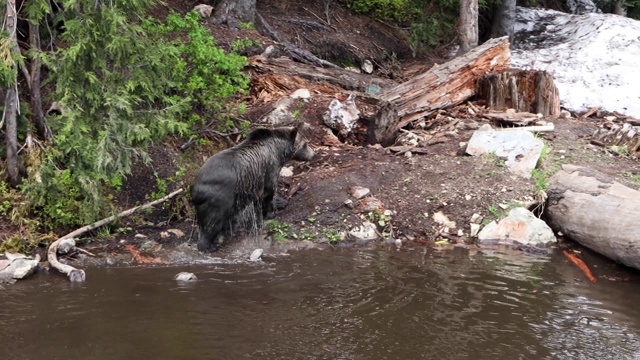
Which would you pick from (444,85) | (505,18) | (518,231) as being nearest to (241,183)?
(518,231)

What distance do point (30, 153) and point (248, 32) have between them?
5.84 meters

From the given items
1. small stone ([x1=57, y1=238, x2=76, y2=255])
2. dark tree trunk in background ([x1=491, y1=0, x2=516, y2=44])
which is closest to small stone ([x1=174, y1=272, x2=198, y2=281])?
small stone ([x1=57, y1=238, x2=76, y2=255])

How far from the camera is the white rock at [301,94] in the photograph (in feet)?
39.7

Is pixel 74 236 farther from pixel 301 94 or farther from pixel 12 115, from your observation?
pixel 301 94

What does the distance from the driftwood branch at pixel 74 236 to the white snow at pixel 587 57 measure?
8.47 m

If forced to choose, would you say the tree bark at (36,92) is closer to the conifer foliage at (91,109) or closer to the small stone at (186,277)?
the conifer foliage at (91,109)

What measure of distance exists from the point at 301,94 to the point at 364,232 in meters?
3.76

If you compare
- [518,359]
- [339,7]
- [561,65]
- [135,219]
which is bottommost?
[518,359]

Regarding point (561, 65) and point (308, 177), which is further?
point (561, 65)

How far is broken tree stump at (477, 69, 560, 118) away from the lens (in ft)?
40.6

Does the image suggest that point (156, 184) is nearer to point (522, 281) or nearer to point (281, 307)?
point (281, 307)

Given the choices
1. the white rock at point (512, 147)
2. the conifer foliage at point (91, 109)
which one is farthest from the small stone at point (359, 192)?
the conifer foliage at point (91, 109)

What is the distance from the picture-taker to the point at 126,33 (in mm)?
8734

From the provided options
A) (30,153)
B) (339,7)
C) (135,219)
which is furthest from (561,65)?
(30,153)
